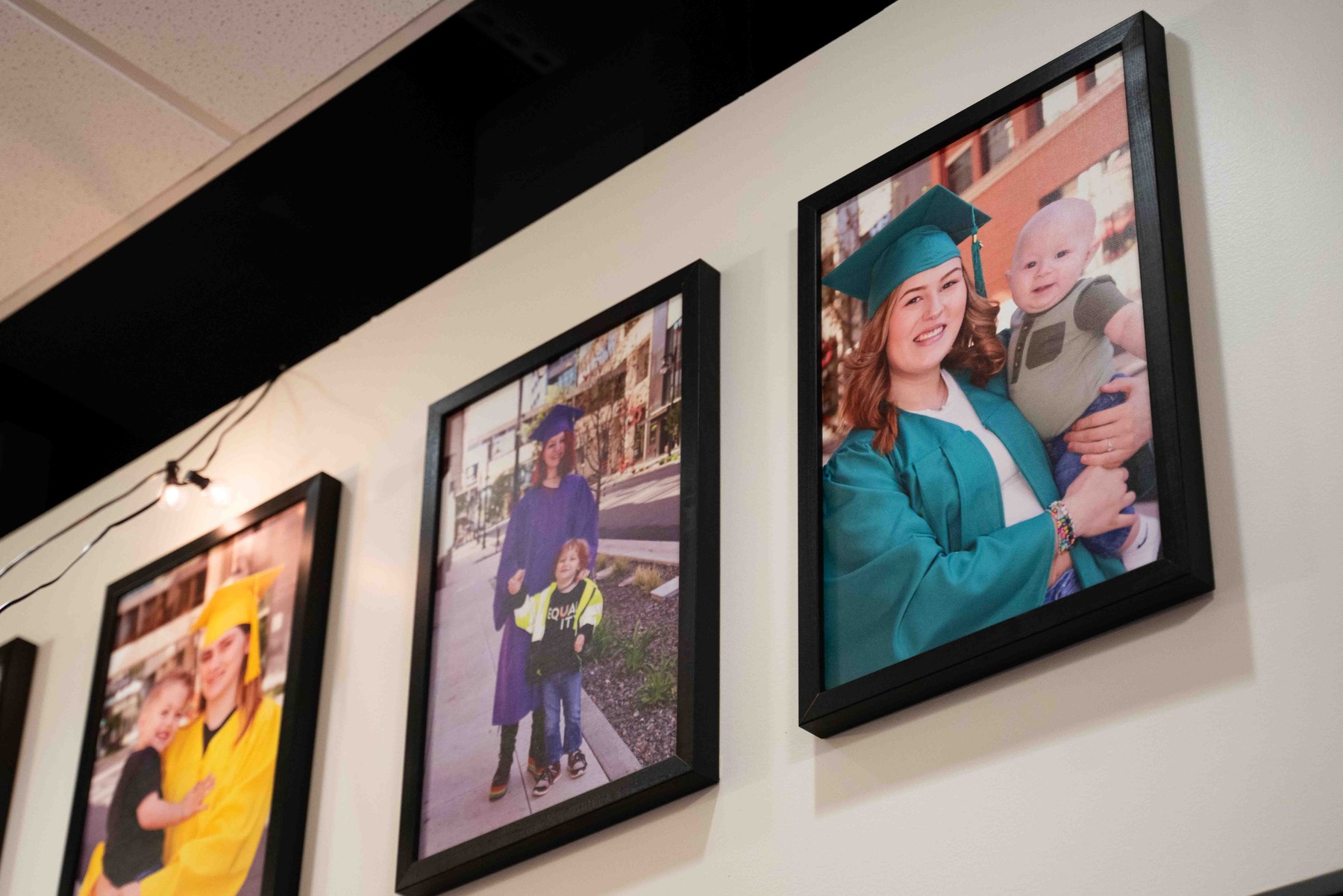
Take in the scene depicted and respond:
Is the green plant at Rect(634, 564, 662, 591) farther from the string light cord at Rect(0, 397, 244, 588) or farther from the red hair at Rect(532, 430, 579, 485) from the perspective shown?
the string light cord at Rect(0, 397, 244, 588)

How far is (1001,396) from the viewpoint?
1548 millimetres

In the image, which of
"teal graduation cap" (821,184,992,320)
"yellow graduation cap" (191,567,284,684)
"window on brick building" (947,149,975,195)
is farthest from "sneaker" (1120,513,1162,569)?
"yellow graduation cap" (191,567,284,684)

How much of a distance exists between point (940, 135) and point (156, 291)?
1.90 meters

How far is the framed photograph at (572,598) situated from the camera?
1720 mm

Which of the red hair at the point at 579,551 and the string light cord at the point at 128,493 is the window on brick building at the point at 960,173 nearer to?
the red hair at the point at 579,551

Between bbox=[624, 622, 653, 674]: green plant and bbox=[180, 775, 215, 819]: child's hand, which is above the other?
bbox=[624, 622, 653, 674]: green plant

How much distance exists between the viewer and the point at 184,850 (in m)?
2.17

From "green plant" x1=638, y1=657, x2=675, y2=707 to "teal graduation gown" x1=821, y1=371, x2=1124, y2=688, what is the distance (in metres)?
0.22

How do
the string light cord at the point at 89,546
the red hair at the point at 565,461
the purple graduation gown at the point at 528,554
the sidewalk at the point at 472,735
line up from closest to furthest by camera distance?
the sidewalk at the point at 472,735
the purple graduation gown at the point at 528,554
the red hair at the point at 565,461
the string light cord at the point at 89,546

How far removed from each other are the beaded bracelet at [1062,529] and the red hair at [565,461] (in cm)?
75

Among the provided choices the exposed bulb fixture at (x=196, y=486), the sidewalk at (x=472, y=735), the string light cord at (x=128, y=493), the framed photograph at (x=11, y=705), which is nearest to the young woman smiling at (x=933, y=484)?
the sidewalk at (x=472, y=735)

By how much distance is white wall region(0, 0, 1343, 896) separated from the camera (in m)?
1.26

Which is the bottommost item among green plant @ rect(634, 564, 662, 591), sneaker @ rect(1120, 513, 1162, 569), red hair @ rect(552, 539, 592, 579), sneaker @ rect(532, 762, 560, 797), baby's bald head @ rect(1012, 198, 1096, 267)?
sneaker @ rect(532, 762, 560, 797)

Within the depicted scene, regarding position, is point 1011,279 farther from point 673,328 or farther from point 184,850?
point 184,850
